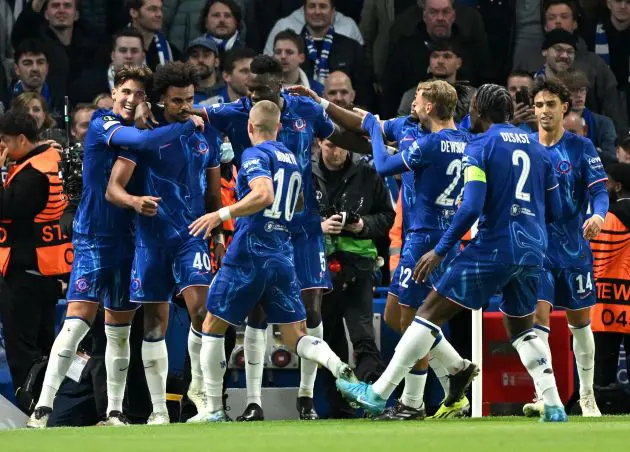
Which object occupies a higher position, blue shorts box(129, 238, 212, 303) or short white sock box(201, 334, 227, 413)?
blue shorts box(129, 238, 212, 303)

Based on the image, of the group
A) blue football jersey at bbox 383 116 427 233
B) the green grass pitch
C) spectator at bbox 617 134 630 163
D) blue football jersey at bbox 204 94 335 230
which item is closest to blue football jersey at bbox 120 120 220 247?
blue football jersey at bbox 204 94 335 230

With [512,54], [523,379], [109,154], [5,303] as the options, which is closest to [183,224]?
[109,154]

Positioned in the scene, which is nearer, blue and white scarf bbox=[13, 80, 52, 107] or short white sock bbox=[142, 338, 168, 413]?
short white sock bbox=[142, 338, 168, 413]

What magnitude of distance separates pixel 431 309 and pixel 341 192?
10.9 feet

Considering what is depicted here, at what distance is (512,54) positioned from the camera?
694 inches

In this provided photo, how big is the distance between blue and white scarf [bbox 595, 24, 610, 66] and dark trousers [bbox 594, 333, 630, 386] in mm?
4391

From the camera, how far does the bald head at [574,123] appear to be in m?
15.6

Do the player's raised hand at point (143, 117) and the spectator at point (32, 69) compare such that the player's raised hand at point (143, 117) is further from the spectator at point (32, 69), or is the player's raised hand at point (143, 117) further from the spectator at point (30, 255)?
the spectator at point (32, 69)

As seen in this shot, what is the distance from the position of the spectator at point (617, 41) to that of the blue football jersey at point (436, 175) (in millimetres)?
6105

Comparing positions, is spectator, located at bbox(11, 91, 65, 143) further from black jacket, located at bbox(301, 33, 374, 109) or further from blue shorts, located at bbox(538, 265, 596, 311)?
blue shorts, located at bbox(538, 265, 596, 311)

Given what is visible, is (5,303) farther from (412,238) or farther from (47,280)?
(412,238)

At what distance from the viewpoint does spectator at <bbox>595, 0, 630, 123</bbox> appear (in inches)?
690

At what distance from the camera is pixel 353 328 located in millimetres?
13961

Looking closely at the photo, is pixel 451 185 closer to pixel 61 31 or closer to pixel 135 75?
pixel 135 75
